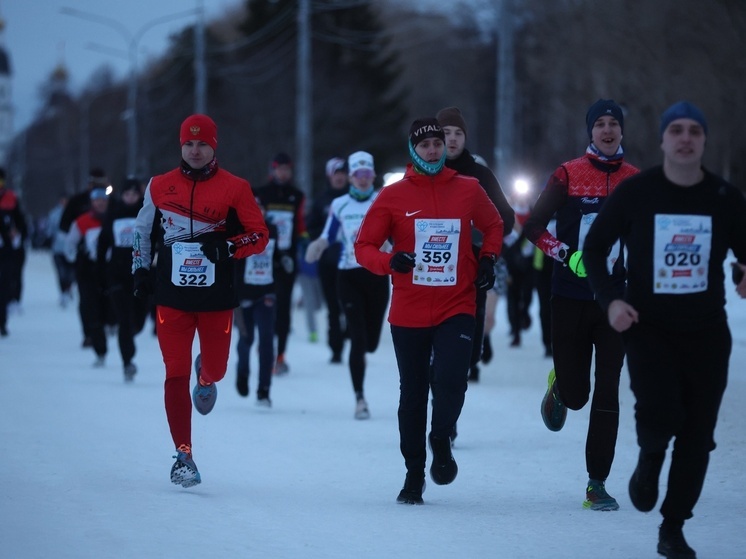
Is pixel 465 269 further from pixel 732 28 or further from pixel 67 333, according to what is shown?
pixel 732 28

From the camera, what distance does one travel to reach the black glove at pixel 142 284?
27.7 feet

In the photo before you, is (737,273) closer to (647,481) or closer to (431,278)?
(647,481)

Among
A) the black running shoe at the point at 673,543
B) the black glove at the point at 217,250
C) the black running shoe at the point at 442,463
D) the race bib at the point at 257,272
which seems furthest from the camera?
the race bib at the point at 257,272

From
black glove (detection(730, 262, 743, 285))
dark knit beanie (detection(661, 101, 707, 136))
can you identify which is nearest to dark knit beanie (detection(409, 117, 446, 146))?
dark knit beanie (detection(661, 101, 707, 136))

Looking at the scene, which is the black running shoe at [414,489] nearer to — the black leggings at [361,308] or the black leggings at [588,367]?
the black leggings at [588,367]

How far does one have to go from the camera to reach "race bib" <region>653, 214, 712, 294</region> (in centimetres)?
602

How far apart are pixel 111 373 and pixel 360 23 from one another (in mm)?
61186

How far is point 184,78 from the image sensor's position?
8081 cm

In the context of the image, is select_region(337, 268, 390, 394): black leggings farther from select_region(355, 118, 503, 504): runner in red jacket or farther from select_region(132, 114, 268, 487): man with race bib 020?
select_region(355, 118, 503, 504): runner in red jacket

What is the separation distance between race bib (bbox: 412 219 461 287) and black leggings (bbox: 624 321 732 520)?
1.62m

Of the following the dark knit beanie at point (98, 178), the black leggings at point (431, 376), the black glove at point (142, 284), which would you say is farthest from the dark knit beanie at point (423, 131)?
the dark knit beanie at point (98, 178)

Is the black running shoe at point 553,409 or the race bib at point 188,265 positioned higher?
the race bib at point 188,265

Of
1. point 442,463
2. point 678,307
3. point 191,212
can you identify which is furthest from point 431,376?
point 678,307

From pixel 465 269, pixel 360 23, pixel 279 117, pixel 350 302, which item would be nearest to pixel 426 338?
pixel 465 269
